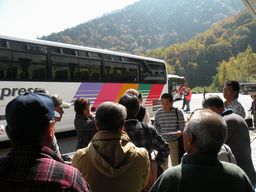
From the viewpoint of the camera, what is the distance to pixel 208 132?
2191 millimetres

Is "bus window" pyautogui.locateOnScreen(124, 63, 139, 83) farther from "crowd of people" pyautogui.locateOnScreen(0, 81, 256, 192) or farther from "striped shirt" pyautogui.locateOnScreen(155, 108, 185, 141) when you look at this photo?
"crowd of people" pyautogui.locateOnScreen(0, 81, 256, 192)

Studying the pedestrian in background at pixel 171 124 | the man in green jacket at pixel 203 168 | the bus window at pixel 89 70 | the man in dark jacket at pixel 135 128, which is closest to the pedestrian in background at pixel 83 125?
the man in dark jacket at pixel 135 128

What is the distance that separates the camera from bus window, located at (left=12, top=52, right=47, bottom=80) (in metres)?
10.5

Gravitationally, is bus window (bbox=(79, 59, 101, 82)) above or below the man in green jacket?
above

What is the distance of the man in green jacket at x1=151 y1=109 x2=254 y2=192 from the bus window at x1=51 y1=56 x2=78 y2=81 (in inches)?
393

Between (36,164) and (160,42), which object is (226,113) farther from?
(160,42)

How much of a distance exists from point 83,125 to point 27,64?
6772 millimetres

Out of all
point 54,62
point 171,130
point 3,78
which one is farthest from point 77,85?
point 171,130

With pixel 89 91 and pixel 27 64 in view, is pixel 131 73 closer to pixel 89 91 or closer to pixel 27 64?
pixel 89 91

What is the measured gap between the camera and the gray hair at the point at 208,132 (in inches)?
85.7

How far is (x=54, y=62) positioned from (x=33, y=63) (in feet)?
2.88

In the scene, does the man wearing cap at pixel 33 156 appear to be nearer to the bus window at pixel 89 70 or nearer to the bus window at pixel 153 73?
the bus window at pixel 89 70

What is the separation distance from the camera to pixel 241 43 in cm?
12675

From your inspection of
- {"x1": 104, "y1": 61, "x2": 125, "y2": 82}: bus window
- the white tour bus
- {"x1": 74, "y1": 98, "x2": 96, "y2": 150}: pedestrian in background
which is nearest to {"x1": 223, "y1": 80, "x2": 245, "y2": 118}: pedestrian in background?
{"x1": 74, "y1": 98, "x2": 96, "y2": 150}: pedestrian in background
